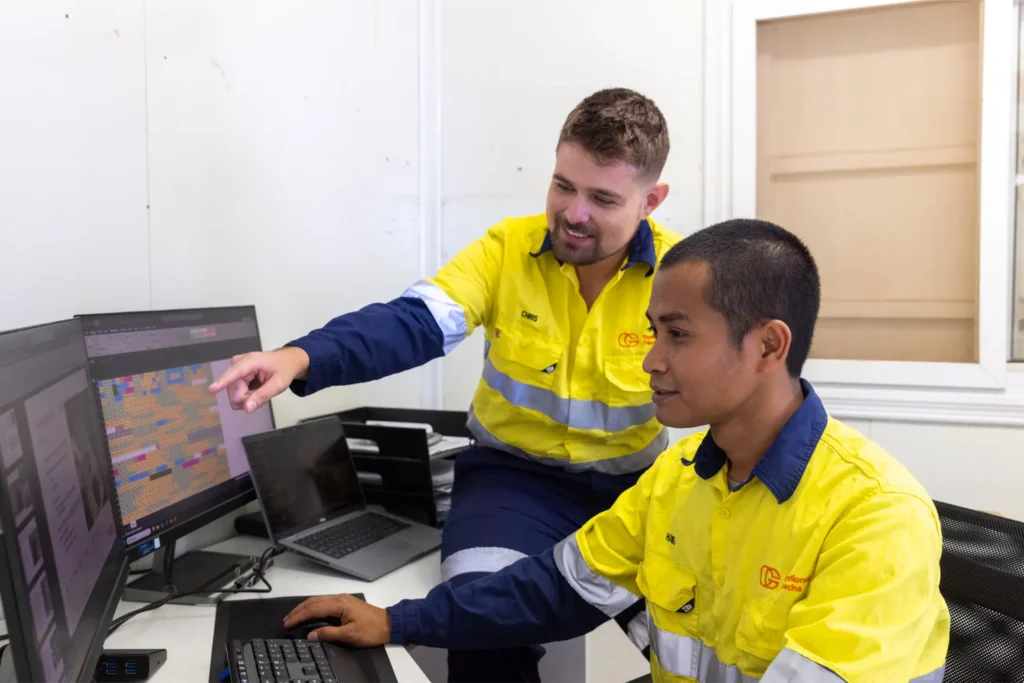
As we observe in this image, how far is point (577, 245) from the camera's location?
1.61 metres

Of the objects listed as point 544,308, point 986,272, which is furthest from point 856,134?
point 544,308

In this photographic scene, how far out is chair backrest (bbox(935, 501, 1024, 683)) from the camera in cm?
98

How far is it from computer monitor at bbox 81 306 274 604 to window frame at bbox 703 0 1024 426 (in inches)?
64.1

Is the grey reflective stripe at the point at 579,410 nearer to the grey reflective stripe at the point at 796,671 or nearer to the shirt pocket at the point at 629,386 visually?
the shirt pocket at the point at 629,386

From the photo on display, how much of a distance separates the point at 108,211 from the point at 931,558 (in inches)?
54.7

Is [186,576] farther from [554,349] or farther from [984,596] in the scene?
[984,596]

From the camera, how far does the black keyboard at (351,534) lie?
4.77 ft

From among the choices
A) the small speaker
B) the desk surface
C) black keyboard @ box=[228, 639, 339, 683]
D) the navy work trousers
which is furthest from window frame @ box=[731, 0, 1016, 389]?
the small speaker

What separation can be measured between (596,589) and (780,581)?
299 mm

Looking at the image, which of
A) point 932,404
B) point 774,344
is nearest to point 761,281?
point 774,344

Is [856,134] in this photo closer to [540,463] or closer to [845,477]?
[540,463]

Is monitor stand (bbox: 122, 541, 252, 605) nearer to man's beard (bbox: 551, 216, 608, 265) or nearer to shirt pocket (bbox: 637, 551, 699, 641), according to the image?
shirt pocket (bbox: 637, 551, 699, 641)

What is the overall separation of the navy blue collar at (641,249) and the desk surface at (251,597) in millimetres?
692

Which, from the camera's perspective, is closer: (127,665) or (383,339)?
(127,665)
